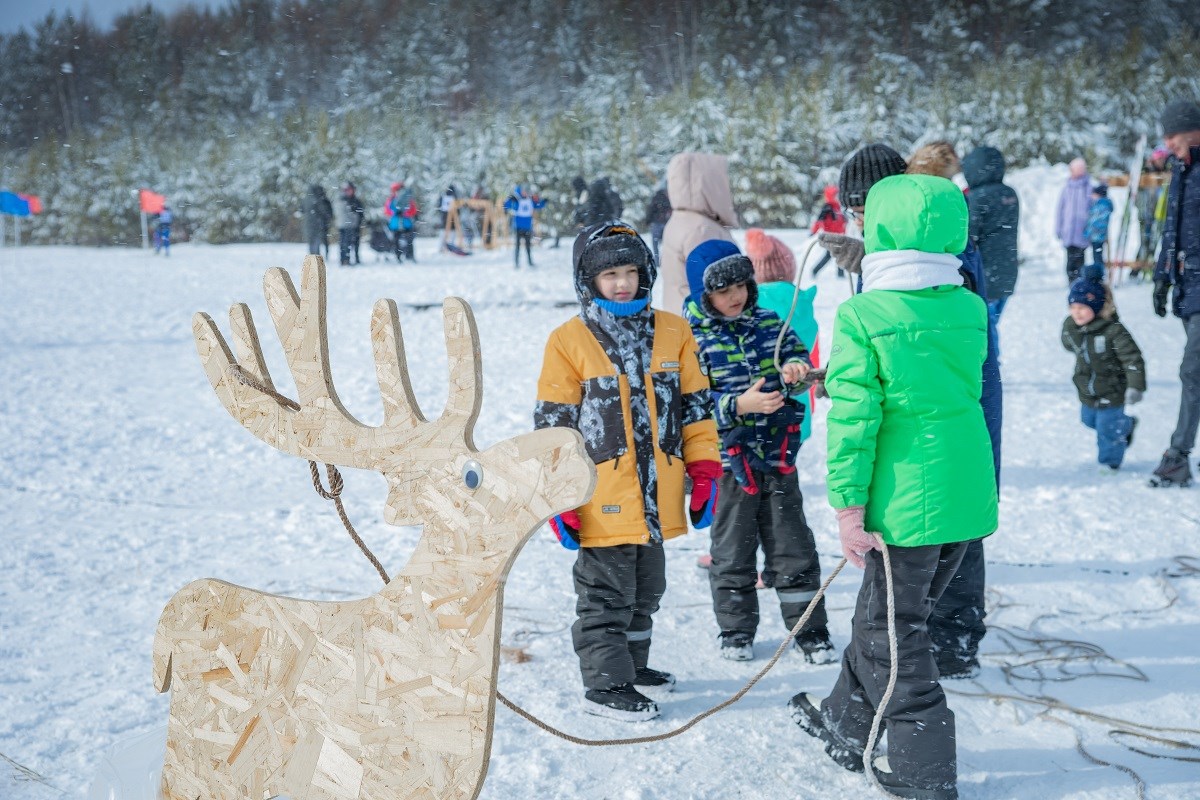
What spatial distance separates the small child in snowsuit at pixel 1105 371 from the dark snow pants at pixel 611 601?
388 centimetres

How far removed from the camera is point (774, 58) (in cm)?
5156

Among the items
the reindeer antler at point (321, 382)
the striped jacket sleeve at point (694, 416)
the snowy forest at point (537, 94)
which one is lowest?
the striped jacket sleeve at point (694, 416)

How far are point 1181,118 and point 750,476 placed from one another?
11.3 feet

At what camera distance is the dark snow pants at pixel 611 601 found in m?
2.82

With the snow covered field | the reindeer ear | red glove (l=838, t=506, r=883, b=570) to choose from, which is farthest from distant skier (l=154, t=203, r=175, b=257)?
the reindeer ear

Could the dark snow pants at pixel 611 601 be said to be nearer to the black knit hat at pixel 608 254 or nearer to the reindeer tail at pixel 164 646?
the black knit hat at pixel 608 254

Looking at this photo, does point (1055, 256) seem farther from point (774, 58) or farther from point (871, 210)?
point (774, 58)

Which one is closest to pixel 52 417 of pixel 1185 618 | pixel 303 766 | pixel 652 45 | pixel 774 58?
pixel 303 766

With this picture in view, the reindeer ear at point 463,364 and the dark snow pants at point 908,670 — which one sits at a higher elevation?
the reindeer ear at point 463,364

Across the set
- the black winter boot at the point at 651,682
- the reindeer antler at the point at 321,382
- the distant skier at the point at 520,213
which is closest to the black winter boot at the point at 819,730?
the black winter boot at the point at 651,682

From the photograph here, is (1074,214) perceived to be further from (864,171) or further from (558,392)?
(558,392)

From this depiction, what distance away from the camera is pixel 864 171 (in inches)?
120

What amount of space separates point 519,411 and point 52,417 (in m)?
3.78

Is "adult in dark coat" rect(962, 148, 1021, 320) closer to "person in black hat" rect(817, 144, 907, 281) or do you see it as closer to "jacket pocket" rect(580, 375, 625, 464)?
"person in black hat" rect(817, 144, 907, 281)
